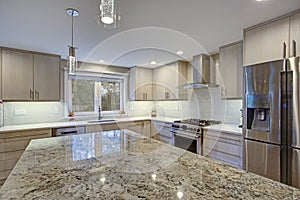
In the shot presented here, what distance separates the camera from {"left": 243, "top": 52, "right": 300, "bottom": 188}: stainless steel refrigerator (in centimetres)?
161

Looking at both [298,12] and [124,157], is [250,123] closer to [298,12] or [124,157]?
[298,12]

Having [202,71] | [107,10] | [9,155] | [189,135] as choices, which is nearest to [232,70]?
[202,71]

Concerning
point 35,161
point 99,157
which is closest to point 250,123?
point 99,157

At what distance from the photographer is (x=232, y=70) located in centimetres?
255

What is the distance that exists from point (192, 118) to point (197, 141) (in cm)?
93

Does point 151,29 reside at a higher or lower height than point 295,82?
higher

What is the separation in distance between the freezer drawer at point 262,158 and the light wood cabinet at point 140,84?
2.61m

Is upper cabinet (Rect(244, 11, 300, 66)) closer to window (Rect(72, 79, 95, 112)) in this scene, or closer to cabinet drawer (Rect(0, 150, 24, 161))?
window (Rect(72, 79, 95, 112))

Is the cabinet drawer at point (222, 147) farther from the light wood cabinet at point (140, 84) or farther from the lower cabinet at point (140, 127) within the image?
the light wood cabinet at point (140, 84)

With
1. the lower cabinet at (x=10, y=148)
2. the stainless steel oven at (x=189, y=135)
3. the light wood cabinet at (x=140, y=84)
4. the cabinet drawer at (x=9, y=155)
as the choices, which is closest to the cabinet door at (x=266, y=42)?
the stainless steel oven at (x=189, y=135)

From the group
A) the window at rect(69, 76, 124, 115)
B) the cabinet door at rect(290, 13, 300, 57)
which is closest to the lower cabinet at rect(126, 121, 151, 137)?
the window at rect(69, 76, 124, 115)

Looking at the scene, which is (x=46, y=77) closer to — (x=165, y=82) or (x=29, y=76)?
(x=29, y=76)

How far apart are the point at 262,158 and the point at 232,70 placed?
132 centimetres

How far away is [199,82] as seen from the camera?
310 centimetres
